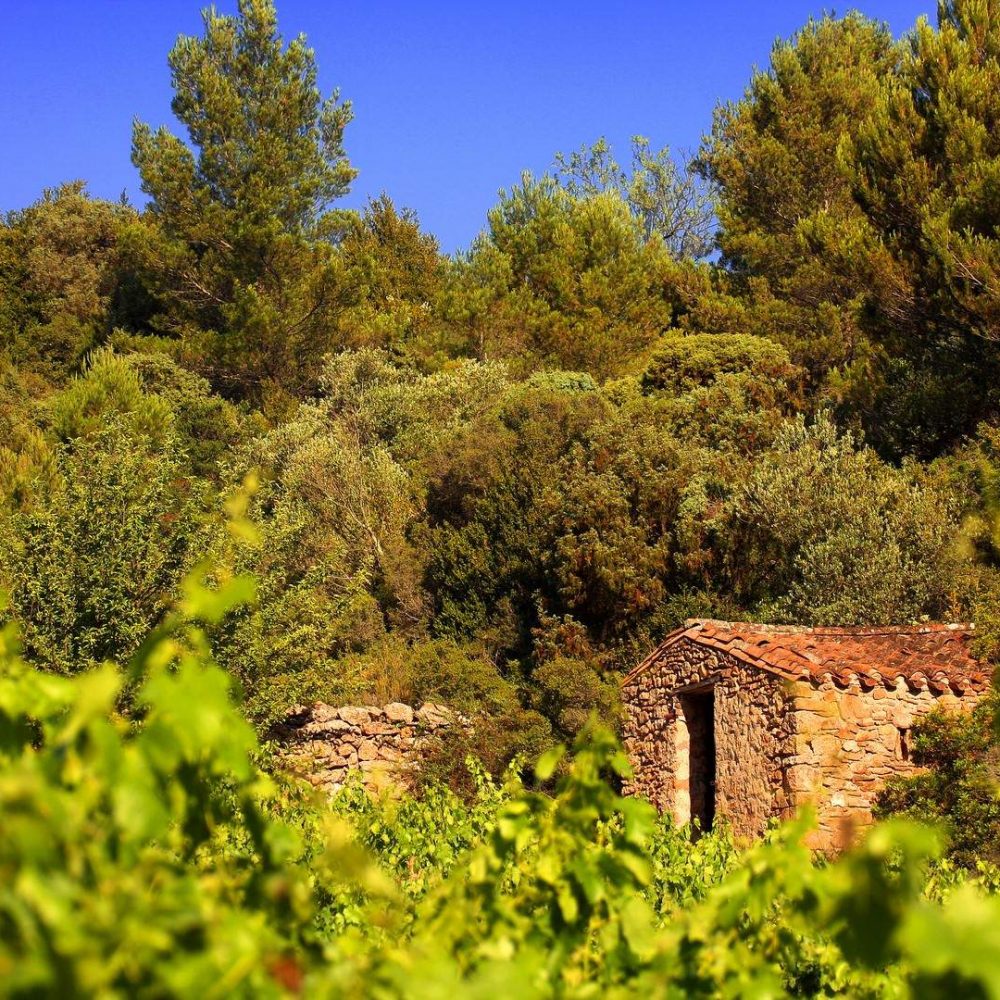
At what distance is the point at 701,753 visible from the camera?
12.7 metres

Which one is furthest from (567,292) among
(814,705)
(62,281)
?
(814,705)

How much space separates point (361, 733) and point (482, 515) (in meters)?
4.76

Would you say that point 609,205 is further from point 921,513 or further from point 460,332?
point 921,513

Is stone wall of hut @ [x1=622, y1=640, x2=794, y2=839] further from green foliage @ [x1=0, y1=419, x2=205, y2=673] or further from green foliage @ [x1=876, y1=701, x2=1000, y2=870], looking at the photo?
green foliage @ [x1=0, y1=419, x2=205, y2=673]

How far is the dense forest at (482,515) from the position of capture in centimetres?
177

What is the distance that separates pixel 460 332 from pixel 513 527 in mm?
11684

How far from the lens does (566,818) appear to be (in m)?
2.46

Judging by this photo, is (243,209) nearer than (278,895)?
No

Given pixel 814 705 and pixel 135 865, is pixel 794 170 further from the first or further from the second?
pixel 135 865

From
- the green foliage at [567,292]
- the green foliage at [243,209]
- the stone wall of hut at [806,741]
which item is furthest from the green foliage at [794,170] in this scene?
the stone wall of hut at [806,741]

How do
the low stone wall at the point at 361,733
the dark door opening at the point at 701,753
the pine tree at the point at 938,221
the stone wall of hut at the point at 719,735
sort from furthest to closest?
1. the pine tree at the point at 938,221
2. the low stone wall at the point at 361,733
3. the dark door opening at the point at 701,753
4. the stone wall of hut at the point at 719,735

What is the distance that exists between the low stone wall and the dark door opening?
336 cm

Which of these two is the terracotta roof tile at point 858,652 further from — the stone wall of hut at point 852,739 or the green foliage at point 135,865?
the green foliage at point 135,865

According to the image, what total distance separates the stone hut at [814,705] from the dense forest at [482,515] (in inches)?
16.0
